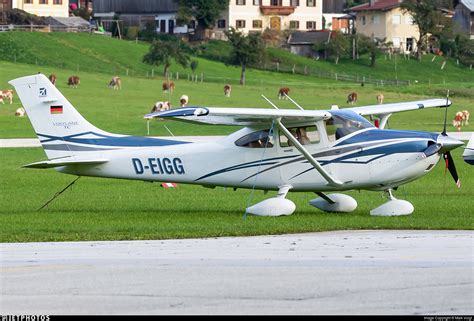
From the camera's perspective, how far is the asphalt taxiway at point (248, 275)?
1309 centimetres

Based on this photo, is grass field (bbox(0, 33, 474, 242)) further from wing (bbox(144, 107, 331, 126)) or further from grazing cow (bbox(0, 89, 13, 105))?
grazing cow (bbox(0, 89, 13, 105))

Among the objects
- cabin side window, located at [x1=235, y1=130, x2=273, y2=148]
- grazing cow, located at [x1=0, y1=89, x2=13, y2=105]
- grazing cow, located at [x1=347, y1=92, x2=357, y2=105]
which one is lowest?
grazing cow, located at [x1=347, y1=92, x2=357, y2=105]

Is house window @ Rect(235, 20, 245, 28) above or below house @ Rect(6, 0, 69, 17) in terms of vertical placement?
below

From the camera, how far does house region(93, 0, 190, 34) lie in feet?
411

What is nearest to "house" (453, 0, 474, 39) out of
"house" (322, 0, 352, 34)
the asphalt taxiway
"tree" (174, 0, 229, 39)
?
"house" (322, 0, 352, 34)

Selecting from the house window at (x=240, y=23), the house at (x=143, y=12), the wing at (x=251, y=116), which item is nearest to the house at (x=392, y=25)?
the house window at (x=240, y=23)

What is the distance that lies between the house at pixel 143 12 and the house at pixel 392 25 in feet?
59.0

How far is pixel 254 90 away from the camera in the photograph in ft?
257

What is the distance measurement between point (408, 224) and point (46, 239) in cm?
572

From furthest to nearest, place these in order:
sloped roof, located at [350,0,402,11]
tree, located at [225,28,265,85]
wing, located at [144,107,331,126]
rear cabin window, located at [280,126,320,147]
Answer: sloped roof, located at [350,0,402,11] → tree, located at [225,28,265,85] → rear cabin window, located at [280,126,320,147] → wing, located at [144,107,331,126]

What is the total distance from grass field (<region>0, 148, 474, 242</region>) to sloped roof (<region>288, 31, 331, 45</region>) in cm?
8521

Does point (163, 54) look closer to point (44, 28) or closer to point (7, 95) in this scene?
point (44, 28)

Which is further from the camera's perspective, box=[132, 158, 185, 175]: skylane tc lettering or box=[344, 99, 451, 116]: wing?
box=[344, 99, 451, 116]: wing

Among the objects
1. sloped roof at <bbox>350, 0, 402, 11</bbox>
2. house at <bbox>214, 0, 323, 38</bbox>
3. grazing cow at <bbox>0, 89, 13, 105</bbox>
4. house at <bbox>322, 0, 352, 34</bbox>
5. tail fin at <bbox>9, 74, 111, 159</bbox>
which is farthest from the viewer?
house at <bbox>322, 0, 352, 34</bbox>
